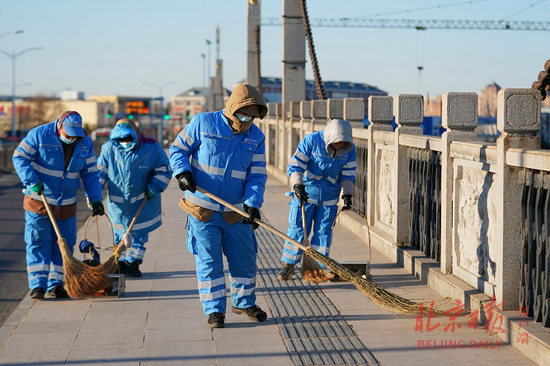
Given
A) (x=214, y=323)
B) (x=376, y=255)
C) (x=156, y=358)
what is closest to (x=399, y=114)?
(x=376, y=255)

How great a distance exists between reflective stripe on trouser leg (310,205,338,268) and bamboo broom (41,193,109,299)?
2232 mm

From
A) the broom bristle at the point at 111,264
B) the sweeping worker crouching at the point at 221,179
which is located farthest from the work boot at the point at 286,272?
the sweeping worker crouching at the point at 221,179

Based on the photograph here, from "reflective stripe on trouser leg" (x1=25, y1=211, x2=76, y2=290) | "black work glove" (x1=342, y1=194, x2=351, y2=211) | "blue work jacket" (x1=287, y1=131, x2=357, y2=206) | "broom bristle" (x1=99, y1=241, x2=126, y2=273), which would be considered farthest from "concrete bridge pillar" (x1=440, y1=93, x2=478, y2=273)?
"reflective stripe on trouser leg" (x1=25, y1=211, x2=76, y2=290)

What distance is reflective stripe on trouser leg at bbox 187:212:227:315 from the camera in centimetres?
639

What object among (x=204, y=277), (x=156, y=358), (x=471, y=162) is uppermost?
(x=471, y=162)

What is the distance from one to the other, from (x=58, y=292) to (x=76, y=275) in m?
0.36

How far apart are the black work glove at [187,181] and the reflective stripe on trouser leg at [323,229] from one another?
2.31 metres

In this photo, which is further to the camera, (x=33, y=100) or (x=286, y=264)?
(x=33, y=100)

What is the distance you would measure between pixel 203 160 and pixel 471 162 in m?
2.36

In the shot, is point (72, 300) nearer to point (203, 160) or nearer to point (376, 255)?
point (203, 160)

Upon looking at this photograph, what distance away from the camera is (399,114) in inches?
358

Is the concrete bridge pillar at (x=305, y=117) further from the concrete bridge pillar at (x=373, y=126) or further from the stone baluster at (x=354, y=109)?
the concrete bridge pillar at (x=373, y=126)

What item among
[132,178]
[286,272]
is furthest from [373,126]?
[132,178]

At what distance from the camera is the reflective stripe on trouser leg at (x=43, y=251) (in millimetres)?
7512
